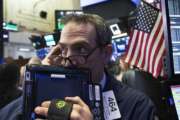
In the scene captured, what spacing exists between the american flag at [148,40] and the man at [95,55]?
2.46 ft

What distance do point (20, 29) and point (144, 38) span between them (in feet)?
44.9

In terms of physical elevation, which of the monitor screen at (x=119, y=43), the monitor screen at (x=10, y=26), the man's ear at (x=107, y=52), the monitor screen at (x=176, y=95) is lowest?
the monitor screen at (x=176, y=95)

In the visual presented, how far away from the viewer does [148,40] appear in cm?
294

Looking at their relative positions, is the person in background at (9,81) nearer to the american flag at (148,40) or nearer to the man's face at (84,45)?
the american flag at (148,40)

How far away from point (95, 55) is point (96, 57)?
1 cm

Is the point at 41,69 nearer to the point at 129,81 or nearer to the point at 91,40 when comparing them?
the point at 91,40

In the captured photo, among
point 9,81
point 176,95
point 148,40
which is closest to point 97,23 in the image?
point 176,95

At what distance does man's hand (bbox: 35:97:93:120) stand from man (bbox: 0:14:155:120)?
1.48 feet

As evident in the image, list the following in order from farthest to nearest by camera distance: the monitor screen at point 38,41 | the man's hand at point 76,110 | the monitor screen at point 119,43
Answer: the monitor screen at point 38,41
the monitor screen at point 119,43
the man's hand at point 76,110

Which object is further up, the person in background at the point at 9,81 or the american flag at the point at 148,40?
the american flag at the point at 148,40

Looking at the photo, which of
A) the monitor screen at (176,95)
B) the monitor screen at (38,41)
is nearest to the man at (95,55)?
the monitor screen at (176,95)

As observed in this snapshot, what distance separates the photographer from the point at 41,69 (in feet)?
4.16

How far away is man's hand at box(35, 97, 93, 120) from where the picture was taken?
3.75 feet

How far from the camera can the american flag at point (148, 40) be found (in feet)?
9.15
